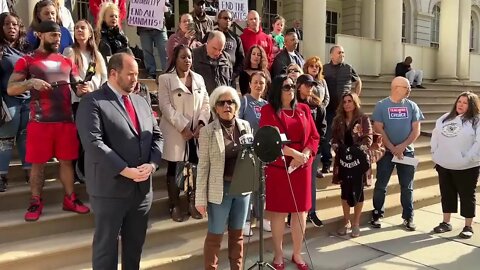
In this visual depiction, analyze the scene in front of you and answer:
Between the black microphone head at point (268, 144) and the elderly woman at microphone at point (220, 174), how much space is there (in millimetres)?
434

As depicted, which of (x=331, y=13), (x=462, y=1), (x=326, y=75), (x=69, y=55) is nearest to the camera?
(x=69, y=55)

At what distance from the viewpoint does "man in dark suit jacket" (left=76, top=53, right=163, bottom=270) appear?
110 inches

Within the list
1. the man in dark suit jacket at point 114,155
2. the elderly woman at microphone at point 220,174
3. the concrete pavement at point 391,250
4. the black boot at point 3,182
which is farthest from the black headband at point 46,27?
the concrete pavement at point 391,250

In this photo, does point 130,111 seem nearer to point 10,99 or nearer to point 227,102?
point 227,102

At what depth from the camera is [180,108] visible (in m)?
4.25

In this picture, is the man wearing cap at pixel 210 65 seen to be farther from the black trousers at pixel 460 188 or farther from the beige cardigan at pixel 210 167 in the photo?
the black trousers at pixel 460 188

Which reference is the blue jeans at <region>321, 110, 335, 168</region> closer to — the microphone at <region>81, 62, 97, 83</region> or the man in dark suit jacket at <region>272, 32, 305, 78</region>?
the man in dark suit jacket at <region>272, 32, 305, 78</region>

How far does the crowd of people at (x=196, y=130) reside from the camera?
9.57 ft

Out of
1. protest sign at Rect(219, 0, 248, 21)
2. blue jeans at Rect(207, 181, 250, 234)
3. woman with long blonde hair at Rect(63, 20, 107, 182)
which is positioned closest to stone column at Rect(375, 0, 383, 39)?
protest sign at Rect(219, 0, 248, 21)

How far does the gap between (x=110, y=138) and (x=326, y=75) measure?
389 centimetres

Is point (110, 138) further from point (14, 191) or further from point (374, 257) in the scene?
point (374, 257)

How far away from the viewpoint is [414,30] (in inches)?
743

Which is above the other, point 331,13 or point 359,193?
point 331,13

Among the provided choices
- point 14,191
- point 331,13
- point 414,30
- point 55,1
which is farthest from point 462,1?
point 14,191
